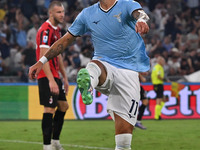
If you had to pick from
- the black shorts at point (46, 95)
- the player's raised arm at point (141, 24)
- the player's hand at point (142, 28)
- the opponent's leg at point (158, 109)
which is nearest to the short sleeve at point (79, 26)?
the player's raised arm at point (141, 24)

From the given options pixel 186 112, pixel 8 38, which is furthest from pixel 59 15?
pixel 8 38

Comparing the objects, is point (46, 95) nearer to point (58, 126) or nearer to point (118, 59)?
point (58, 126)

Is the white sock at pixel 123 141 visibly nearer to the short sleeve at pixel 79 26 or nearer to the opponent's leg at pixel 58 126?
the short sleeve at pixel 79 26

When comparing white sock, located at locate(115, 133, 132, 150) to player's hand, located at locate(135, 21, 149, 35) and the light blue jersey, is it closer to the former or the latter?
the light blue jersey

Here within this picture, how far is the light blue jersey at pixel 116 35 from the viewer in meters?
5.18

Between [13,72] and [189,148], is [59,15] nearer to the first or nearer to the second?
[189,148]

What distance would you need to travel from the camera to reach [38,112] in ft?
48.1

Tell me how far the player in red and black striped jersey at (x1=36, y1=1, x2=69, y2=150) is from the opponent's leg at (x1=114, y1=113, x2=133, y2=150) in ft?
6.61

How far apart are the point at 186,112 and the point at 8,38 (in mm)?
6814

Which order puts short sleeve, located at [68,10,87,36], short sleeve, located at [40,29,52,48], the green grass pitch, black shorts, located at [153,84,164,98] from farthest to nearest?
black shorts, located at [153,84,164,98] → the green grass pitch → short sleeve, located at [40,29,52,48] → short sleeve, located at [68,10,87,36]

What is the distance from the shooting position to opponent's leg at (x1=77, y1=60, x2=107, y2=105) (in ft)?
15.1

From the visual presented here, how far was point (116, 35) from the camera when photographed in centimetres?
523

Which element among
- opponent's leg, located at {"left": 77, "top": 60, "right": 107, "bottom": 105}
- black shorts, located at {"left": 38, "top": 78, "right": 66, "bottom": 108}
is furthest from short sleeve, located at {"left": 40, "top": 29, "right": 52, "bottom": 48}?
opponent's leg, located at {"left": 77, "top": 60, "right": 107, "bottom": 105}

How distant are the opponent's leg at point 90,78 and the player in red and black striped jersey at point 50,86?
207 centimetres
